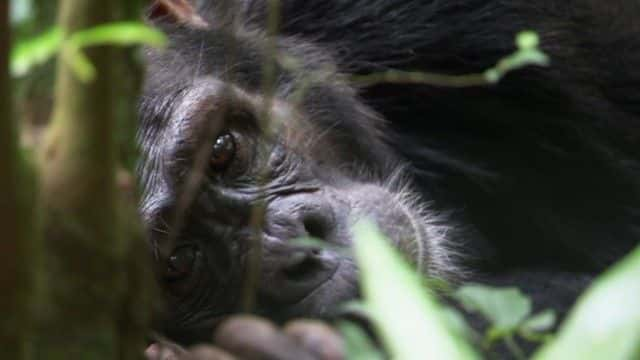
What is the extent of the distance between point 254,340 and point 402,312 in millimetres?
421

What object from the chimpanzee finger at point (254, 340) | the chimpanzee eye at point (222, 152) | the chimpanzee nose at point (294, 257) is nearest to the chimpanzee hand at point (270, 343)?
the chimpanzee finger at point (254, 340)

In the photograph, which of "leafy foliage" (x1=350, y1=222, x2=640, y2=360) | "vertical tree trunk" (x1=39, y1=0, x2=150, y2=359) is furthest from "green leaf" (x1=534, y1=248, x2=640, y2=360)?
"vertical tree trunk" (x1=39, y1=0, x2=150, y2=359)

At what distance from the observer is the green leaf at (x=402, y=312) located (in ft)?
4.09

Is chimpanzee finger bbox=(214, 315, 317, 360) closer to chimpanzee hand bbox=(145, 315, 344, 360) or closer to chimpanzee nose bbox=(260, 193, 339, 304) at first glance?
chimpanzee hand bbox=(145, 315, 344, 360)

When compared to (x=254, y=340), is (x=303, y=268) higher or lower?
lower

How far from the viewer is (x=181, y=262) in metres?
3.09

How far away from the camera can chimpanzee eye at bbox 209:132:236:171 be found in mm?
3270

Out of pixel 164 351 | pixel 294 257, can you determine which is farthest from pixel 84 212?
pixel 294 257

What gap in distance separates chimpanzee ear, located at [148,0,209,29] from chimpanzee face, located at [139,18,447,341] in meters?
0.04

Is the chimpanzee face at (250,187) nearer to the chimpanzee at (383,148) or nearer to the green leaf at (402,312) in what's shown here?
the chimpanzee at (383,148)

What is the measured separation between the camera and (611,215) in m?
3.76

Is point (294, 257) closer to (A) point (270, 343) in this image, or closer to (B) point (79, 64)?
(A) point (270, 343)

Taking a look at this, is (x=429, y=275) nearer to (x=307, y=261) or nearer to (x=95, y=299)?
(x=307, y=261)

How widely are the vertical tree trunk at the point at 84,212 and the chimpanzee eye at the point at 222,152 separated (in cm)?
168
